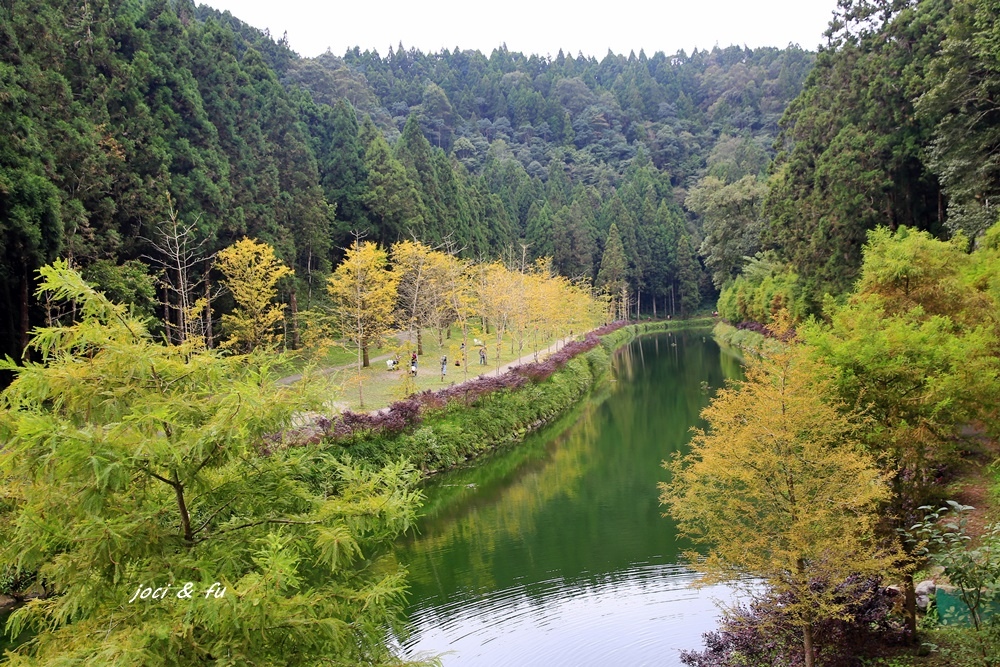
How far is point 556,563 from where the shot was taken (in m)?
14.2

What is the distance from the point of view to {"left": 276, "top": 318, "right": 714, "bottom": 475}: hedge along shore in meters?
18.0

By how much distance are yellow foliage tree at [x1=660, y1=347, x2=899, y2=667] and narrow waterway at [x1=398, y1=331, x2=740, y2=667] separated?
89.5 inches

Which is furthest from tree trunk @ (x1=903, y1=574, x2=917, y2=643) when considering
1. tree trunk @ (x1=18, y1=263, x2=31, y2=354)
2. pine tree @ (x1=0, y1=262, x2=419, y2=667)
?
tree trunk @ (x1=18, y1=263, x2=31, y2=354)

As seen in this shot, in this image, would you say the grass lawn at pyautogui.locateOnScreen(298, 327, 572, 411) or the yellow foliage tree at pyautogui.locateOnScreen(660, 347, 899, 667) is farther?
the grass lawn at pyautogui.locateOnScreen(298, 327, 572, 411)

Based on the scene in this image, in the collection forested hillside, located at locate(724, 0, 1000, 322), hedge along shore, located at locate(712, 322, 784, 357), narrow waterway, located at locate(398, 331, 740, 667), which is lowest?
narrow waterway, located at locate(398, 331, 740, 667)

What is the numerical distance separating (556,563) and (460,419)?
29.1ft

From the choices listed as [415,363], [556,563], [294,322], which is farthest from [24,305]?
[556,563]

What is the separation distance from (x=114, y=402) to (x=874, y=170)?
28.1 meters

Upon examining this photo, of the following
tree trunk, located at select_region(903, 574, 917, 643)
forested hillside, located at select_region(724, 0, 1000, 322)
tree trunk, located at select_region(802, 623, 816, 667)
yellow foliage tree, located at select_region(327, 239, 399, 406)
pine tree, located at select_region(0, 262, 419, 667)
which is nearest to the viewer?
pine tree, located at select_region(0, 262, 419, 667)

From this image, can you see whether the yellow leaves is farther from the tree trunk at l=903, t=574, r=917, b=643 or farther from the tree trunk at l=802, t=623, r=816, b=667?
the tree trunk at l=903, t=574, r=917, b=643

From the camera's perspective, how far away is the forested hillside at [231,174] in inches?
736

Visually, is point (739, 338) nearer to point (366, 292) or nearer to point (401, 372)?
point (401, 372)

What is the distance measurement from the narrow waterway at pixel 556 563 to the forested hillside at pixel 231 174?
24.8ft

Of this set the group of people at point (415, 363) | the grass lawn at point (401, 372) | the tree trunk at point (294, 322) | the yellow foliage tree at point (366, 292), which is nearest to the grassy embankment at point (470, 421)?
the grass lawn at point (401, 372)
